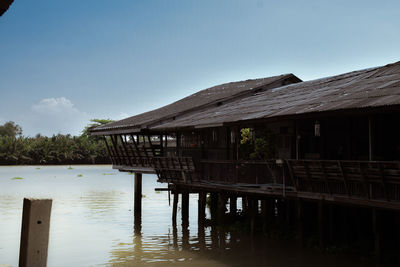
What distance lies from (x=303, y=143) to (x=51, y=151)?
6163 cm

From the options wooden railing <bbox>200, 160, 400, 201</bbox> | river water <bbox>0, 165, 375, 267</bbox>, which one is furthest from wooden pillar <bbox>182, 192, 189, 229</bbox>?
wooden railing <bbox>200, 160, 400, 201</bbox>

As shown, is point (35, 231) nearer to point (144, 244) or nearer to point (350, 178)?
point (350, 178)

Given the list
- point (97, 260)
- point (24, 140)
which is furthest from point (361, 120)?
point (24, 140)

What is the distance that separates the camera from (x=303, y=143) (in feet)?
56.5

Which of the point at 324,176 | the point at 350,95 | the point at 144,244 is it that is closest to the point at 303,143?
the point at 350,95

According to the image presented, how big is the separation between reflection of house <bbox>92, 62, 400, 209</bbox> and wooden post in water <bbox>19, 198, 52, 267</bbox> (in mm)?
7967

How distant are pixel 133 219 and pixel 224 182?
10566 mm

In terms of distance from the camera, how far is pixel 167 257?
655 inches

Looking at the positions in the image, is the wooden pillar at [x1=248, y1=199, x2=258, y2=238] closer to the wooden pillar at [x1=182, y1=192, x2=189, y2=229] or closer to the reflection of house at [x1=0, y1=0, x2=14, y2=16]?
the wooden pillar at [x1=182, y1=192, x2=189, y2=229]

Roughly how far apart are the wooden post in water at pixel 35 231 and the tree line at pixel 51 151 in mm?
70163

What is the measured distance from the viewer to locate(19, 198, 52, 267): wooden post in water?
450 cm

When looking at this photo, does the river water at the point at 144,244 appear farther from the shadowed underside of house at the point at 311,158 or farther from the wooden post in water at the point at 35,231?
the wooden post in water at the point at 35,231

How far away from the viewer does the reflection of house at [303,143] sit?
11359mm

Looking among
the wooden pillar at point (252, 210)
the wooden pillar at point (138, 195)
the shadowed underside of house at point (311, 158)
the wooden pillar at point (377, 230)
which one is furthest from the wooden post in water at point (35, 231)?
the wooden pillar at point (138, 195)
